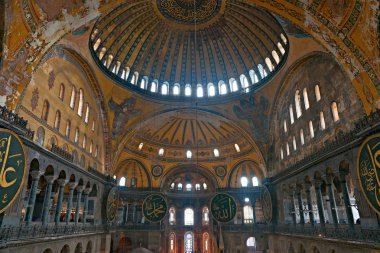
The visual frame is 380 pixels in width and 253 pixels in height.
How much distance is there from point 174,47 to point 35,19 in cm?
1313

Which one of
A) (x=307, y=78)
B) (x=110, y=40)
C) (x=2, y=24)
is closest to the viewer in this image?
(x=2, y=24)

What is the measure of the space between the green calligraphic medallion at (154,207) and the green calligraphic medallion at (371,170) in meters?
11.2

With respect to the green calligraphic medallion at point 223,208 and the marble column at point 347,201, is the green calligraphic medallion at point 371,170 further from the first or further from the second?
the green calligraphic medallion at point 223,208

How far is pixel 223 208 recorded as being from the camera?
611 inches

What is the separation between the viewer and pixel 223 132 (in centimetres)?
2603

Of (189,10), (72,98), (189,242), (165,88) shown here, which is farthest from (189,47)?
(189,242)

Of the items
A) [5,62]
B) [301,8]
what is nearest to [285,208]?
[301,8]

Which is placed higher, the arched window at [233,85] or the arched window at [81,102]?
the arched window at [233,85]

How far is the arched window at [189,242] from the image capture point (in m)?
28.7

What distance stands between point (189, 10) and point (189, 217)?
20.9 metres

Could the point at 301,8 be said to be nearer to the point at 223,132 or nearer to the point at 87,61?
the point at 87,61

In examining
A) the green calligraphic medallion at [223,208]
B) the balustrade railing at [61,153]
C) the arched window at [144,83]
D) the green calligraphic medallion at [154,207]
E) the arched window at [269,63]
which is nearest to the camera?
the balustrade railing at [61,153]

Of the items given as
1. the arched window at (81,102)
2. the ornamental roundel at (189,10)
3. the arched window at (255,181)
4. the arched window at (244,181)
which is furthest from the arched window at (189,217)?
the ornamental roundel at (189,10)

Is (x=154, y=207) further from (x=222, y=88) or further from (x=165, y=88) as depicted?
(x=222, y=88)
